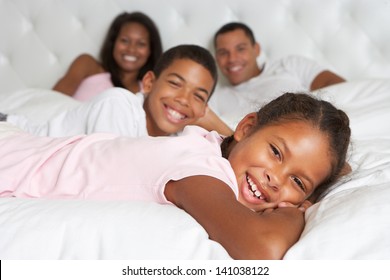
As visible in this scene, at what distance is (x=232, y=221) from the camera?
68cm

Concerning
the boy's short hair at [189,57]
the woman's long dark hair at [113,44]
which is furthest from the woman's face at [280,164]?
the woman's long dark hair at [113,44]

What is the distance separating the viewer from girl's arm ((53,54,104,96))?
2.01m

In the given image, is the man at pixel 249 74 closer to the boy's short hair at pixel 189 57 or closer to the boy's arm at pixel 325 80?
the boy's arm at pixel 325 80

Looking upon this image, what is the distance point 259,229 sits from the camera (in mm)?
677

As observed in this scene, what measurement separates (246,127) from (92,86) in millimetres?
1183

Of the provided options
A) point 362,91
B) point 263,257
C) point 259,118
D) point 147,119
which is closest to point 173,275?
point 263,257

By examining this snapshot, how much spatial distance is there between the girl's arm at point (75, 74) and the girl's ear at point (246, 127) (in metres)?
1.17

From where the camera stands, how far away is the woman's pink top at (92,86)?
2.03 meters

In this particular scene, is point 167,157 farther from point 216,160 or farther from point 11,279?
point 11,279

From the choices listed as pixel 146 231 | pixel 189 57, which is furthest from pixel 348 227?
pixel 189 57

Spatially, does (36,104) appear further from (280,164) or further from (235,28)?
(280,164)

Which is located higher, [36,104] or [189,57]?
[189,57]

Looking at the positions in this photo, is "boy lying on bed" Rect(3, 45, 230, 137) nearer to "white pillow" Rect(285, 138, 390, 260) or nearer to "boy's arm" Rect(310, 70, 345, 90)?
"boy's arm" Rect(310, 70, 345, 90)

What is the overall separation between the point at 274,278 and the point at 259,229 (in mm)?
76
